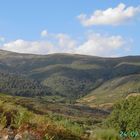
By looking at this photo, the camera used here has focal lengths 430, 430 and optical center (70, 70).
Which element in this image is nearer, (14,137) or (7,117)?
(14,137)

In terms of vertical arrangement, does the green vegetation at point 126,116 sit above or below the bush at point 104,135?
below

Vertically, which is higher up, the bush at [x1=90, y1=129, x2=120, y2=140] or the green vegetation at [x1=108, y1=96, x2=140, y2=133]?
the bush at [x1=90, y1=129, x2=120, y2=140]

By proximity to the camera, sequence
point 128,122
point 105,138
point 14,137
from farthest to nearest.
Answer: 1. point 128,122
2. point 105,138
3. point 14,137

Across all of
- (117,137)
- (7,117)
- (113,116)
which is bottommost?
(113,116)

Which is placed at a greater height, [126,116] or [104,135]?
[104,135]

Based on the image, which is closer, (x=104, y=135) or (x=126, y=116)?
(x=104, y=135)

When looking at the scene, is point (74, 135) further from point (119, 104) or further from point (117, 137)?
point (119, 104)

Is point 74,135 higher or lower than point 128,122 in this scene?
higher

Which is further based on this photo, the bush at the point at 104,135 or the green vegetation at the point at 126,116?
the green vegetation at the point at 126,116

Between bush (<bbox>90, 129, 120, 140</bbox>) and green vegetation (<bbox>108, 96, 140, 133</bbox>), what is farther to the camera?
green vegetation (<bbox>108, 96, 140, 133</bbox>)

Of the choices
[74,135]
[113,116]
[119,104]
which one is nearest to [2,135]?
[74,135]

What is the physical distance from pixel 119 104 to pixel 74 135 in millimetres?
32639

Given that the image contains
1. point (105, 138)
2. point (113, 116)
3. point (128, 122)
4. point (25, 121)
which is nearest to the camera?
point (25, 121)

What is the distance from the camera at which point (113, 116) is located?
131ft
